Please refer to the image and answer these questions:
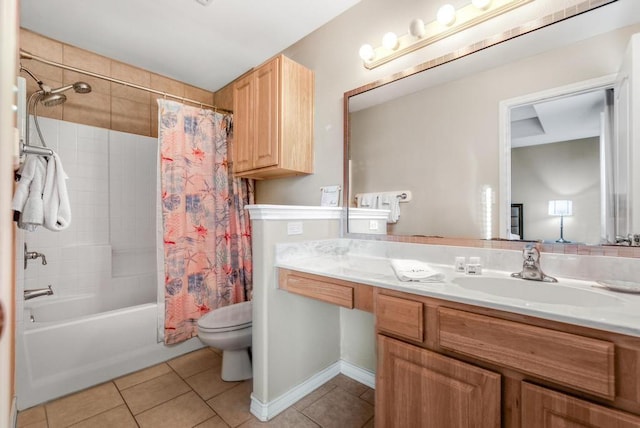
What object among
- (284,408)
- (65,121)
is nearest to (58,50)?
(65,121)

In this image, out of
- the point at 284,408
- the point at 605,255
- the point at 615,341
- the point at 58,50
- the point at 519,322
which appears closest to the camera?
the point at 615,341

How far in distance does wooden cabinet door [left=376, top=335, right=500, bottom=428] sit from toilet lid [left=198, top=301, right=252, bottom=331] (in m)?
1.01

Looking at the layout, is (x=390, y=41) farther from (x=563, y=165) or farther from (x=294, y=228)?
(x=294, y=228)

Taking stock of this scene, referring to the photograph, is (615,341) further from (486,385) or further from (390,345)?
(390,345)

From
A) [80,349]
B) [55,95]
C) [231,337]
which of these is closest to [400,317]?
[231,337]

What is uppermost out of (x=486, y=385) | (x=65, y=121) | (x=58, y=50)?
(x=58, y=50)

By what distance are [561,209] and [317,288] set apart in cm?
109

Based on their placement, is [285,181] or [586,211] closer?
[586,211]

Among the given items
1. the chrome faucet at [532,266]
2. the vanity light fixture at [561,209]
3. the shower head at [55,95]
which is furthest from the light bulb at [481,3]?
the shower head at [55,95]

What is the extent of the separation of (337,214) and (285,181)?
708 mm

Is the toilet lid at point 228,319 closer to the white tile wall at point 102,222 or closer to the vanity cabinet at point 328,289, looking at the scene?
the vanity cabinet at point 328,289

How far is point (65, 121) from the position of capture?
92.2 inches

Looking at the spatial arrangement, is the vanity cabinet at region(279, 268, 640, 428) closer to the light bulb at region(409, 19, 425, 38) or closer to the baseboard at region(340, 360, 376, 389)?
the baseboard at region(340, 360, 376, 389)

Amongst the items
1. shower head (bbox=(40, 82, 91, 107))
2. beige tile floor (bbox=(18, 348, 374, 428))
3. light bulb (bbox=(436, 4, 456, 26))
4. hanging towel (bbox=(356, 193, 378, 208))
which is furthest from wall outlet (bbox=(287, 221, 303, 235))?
shower head (bbox=(40, 82, 91, 107))
